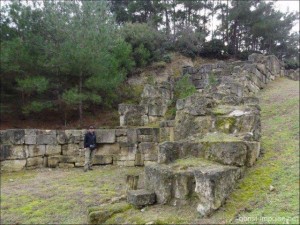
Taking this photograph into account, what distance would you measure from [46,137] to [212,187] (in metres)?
8.14

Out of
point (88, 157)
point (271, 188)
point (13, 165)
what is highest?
point (271, 188)

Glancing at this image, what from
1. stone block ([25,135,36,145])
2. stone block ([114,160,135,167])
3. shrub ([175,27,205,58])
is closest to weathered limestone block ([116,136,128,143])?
stone block ([114,160,135,167])

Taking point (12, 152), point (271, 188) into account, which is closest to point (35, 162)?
point (12, 152)

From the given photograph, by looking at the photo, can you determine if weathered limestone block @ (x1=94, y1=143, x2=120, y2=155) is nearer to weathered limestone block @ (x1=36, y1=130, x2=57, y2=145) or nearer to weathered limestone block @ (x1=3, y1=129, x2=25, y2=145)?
weathered limestone block @ (x1=36, y1=130, x2=57, y2=145)

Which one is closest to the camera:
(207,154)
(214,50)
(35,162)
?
(207,154)

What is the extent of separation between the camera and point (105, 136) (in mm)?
11203

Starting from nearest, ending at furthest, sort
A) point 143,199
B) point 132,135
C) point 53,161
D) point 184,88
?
point 143,199 < point 132,135 < point 53,161 < point 184,88

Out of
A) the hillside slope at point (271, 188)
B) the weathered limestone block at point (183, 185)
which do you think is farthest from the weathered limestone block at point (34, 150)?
the hillside slope at point (271, 188)

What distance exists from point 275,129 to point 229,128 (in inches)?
70.8

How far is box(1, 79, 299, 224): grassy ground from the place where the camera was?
434cm

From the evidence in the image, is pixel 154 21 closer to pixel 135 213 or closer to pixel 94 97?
pixel 94 97

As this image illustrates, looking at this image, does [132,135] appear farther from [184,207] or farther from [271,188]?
[271,188]

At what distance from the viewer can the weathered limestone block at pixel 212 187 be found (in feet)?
14.6

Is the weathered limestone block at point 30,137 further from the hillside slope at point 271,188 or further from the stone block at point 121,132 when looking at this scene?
the hillside slope at point 271,188
